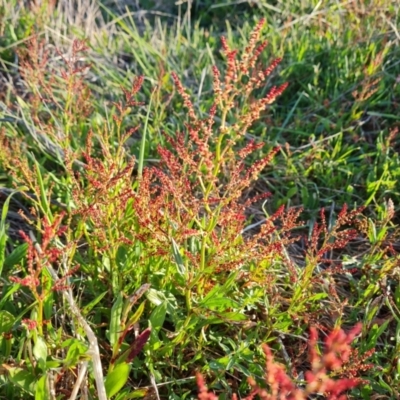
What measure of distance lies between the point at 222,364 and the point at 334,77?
185cm

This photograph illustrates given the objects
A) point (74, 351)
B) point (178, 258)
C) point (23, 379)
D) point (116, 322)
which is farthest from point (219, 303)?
point (23, 379)

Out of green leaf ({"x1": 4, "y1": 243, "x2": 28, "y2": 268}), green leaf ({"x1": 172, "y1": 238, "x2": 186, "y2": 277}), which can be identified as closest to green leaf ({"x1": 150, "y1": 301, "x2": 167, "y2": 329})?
green leaf ({"x1": 172, "y1": 238, "x2": 186, "y2": 277})

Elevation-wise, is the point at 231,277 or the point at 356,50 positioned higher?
the point at 356,50

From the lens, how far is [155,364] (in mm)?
1659

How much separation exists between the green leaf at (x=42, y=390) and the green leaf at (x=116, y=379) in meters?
0.15

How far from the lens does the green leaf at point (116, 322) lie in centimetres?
156

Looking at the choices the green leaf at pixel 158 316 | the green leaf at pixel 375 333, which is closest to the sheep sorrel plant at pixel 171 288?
the green leaf at pixel 158 316


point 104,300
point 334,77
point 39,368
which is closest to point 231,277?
point 104,300

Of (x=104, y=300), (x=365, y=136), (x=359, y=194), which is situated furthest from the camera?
(x=365, y=136)

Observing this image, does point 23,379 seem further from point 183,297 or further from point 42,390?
point 183,297

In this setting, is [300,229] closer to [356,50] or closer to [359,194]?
[359,194]

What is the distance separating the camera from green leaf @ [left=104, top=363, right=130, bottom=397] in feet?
4.73

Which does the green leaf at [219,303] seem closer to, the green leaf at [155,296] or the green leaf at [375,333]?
the green leaf at [155,296]

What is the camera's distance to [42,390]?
54.8 inches
